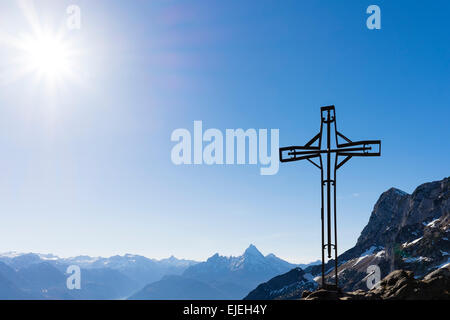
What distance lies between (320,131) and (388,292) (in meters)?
10.2

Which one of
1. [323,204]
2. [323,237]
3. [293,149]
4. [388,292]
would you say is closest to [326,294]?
[323,237]

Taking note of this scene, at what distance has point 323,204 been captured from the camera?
16234 millimetres

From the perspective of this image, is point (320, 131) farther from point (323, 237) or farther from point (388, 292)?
point (388, 292)
